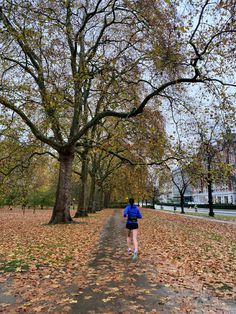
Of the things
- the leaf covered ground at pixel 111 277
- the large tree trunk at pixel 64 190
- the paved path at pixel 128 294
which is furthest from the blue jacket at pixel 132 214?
the large tree trunk at pixel 64 190

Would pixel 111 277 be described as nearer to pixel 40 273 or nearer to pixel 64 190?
pixel 40 273

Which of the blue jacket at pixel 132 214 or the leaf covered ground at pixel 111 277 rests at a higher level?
the blue jacket at pixel 132 214

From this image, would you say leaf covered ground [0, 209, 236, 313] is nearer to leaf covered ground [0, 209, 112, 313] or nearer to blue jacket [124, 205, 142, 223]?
leaf covered ground [0, 209, 112, 313]

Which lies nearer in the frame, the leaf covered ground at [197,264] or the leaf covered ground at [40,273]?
the leaf covered ground at [40,273]

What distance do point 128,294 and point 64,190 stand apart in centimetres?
1289

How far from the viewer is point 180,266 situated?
23.4ft

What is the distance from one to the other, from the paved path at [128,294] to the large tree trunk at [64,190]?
10.5m

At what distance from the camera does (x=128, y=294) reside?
4.82m

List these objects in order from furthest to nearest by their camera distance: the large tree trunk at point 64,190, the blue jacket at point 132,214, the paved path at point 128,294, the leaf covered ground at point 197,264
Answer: the large tree trunk at point 64,190 → the blue jacket at point 132,214 → the leaf covered ground at point 197,264 → the paved path at point 128,294

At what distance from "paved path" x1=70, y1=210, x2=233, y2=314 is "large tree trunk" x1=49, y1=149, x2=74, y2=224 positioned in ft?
34.5

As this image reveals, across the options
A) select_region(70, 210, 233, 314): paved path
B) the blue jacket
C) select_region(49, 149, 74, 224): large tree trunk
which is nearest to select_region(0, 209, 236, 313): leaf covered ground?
select_region(70, 210, 233, 314): paved path

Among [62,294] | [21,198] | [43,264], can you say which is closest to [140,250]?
[43,264]

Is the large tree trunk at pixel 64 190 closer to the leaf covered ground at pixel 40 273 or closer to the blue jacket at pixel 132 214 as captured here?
the leaf covered ground at pixel 40 273

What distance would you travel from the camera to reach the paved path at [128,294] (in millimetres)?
4215
